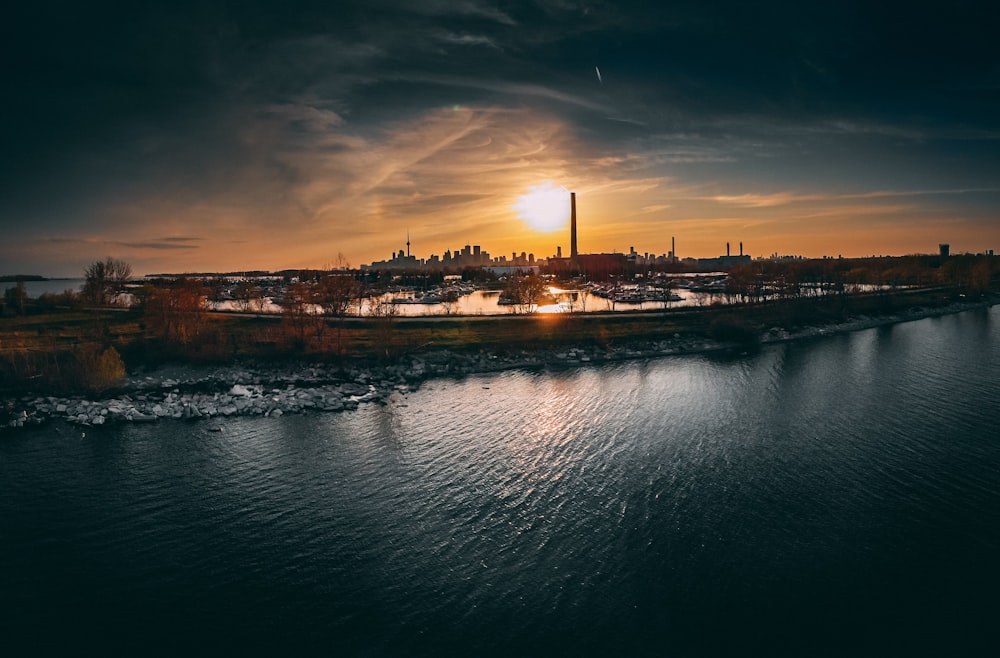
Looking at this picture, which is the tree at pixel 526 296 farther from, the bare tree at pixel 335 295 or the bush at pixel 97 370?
the bush at pixel 97 370

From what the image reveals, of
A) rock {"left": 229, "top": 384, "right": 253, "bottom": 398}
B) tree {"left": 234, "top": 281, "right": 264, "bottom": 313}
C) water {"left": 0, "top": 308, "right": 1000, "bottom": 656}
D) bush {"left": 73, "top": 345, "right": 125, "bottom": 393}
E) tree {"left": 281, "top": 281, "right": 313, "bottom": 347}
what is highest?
tree {"left": 234, "top": 281, "right": 264, "bottom": 313}

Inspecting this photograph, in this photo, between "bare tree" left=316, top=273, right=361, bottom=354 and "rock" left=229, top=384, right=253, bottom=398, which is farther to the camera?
"bare tree" left=316, top=273, right=361, bottom=354

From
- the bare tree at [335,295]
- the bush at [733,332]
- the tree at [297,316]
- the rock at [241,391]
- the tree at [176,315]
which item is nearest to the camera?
the rock at [241,391]

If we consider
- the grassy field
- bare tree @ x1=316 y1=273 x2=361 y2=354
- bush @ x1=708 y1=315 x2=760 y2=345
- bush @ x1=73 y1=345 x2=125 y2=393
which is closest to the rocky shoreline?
bush @ x1=73 y1=345 x2=125 y2=393

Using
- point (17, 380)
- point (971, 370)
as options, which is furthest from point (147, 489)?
point (971, 370)

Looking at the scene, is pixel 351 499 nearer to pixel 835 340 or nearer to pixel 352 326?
pixel 352 326

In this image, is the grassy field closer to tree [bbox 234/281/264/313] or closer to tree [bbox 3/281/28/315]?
tree [bbox 3/281/28/315]

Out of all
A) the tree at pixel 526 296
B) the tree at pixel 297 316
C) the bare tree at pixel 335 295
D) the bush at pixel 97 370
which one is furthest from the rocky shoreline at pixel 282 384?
the tree at pixel 526 296
